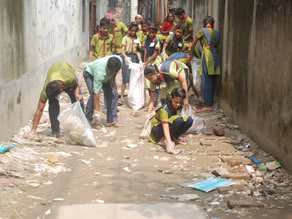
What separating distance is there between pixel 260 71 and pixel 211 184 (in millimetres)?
1766

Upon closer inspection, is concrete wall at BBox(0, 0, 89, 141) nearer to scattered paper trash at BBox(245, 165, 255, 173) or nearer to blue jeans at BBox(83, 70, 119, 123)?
blue jeans at BBox(83, 70, 119, 123)

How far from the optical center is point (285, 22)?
15.0 feet

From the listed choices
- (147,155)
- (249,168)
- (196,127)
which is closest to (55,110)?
(147,155)

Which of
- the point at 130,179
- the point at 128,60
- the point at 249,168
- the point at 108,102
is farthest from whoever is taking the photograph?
the point at 128,60

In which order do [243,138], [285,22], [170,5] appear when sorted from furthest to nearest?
[170,5] < [243,138] < [285,22]

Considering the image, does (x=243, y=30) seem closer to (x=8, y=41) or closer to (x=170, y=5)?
(x=8, y=41)

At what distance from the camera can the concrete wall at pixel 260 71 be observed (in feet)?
14.8

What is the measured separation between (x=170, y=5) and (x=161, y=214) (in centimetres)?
1266

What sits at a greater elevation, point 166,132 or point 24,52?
point 24,52

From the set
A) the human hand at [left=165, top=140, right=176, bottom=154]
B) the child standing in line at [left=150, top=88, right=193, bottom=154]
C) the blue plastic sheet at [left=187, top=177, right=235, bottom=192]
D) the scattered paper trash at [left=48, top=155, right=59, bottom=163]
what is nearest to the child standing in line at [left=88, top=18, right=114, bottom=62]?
→ the child standing in line at [left=150, top=88, right=193, bottom=154]

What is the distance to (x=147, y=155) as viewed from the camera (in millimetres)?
5340

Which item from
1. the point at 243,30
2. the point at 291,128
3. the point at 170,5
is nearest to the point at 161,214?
the point at 291,128

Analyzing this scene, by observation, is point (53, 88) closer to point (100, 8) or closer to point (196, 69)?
point (196, 69)

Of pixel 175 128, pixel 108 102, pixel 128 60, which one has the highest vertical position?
pixel 128 60
